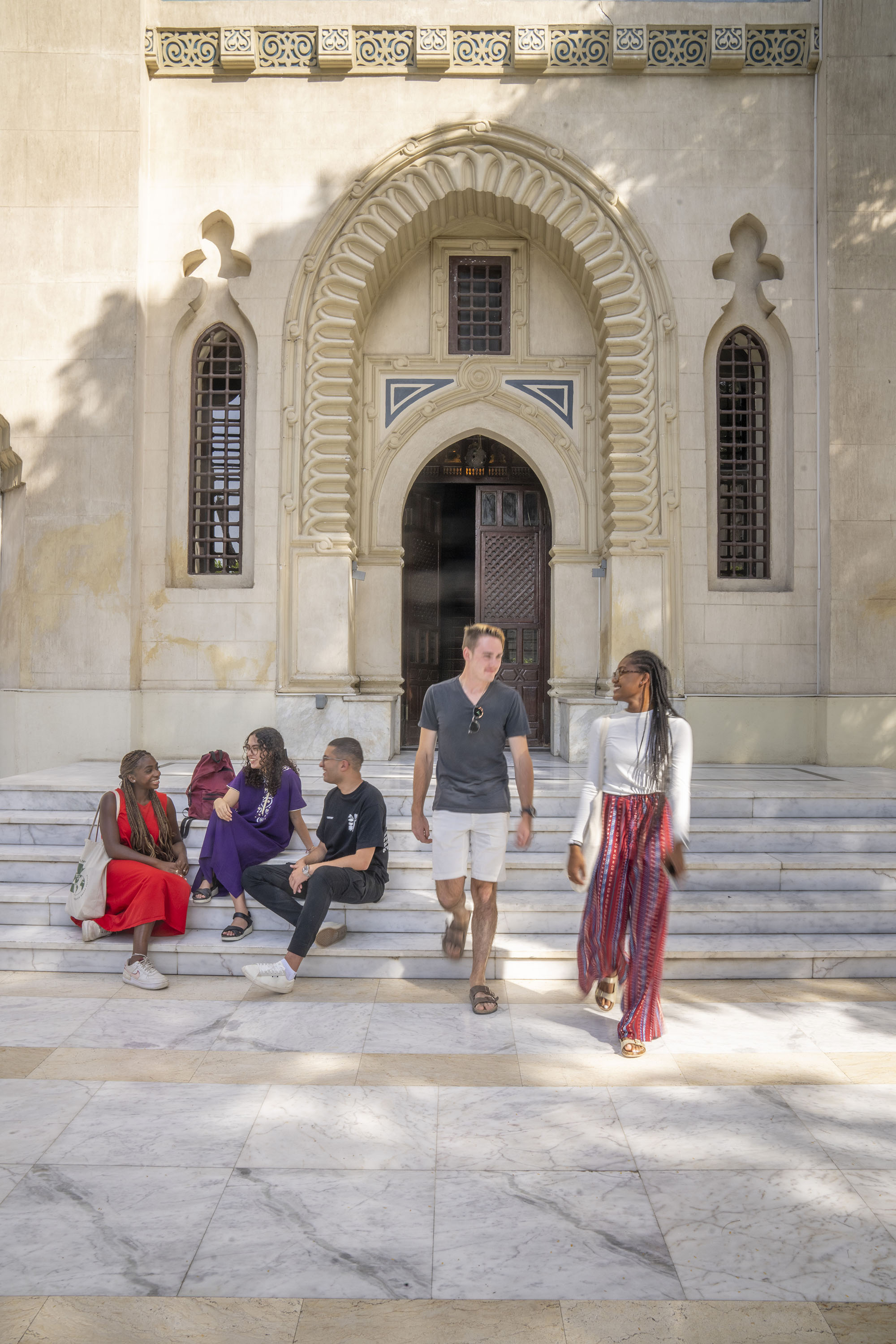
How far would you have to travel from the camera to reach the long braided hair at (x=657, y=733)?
4.55m

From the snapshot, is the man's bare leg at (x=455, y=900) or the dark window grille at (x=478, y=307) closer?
the man's bare leg at (x=455, y=900)

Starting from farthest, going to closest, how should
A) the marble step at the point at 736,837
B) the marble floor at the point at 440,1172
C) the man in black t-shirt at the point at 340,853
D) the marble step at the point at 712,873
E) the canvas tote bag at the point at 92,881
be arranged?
1. the marble step at the point at 736,837
2. the marble step at the point at 712,873
3. the canvas tote bag at the point at 92,881
4. the man in black t-shirt at the point at 340,853
5. the marble floor at the point at 440,1172

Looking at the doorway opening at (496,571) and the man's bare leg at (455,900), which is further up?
the doorway opening at (496,571)

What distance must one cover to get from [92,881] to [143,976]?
0.65 m

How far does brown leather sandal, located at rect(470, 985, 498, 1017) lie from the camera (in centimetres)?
499

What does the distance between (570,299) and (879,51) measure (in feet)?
12.0

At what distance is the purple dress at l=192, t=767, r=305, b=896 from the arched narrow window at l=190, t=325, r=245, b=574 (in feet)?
15.6

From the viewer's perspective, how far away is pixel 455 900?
524 cm

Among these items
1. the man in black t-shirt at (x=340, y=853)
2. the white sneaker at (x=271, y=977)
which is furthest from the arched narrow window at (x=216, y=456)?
the white sneaker at (x=271, y=977)

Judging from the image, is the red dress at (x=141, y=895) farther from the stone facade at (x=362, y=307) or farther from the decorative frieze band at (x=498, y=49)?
the decorative frieze band at (x=498, y=49)

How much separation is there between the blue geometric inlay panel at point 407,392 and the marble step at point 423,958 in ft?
21.7

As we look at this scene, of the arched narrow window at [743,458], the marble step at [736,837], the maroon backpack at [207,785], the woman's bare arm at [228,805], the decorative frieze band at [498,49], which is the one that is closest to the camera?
the woman's bare arm at [228,805]

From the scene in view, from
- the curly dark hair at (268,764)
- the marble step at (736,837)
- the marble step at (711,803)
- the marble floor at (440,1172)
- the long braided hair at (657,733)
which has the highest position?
the long braided hair at (657,733)

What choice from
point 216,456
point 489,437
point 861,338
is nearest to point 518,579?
point 489,437
